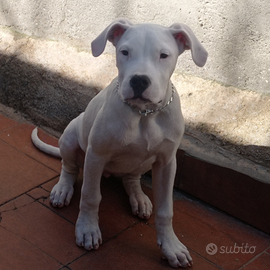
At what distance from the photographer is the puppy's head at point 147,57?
2.36m

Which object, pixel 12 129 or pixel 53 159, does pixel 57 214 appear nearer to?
pixel 53 159

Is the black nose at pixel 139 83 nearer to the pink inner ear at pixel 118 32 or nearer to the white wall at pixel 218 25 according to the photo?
the pink inner ear at pixel 118 32

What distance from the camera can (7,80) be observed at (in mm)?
4777

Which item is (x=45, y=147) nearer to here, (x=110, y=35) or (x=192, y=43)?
(x=110, y=35)

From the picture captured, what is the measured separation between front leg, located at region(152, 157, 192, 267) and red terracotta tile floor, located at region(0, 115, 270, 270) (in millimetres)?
100

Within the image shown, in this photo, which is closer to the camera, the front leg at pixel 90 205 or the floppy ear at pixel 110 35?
the floppy ear at pixel 110 35

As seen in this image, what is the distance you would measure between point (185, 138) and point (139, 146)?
3.58 ft

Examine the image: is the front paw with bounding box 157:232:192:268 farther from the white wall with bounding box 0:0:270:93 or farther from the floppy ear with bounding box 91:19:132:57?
the white wall with bounding box 0:0:270:93

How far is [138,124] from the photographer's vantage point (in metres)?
2.70

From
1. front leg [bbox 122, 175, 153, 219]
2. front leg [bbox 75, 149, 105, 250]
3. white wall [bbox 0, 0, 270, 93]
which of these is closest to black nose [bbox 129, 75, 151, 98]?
front leg [bbox 75, 149, 105, 250]

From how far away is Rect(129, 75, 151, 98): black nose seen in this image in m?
2.32

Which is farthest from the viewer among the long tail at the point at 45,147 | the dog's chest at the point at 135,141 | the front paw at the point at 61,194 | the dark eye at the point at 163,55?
the long tail at the point at 45,147

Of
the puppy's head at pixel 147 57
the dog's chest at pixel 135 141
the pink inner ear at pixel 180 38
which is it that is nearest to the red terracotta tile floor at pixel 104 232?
the dog's chest at pixel 135 141

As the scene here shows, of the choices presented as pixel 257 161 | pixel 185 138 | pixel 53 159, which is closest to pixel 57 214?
pixel 53 159
